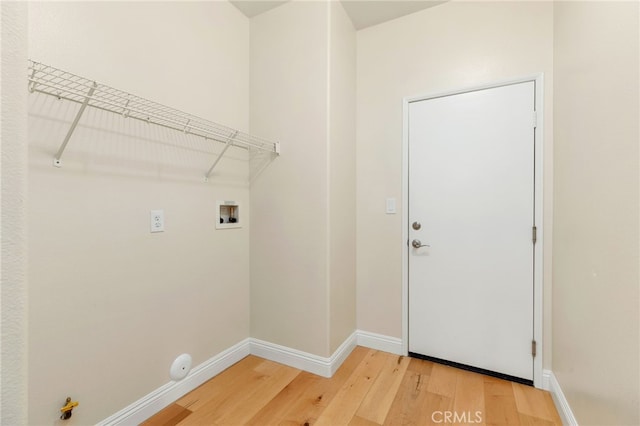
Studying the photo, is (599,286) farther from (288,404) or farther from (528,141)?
(288,404)

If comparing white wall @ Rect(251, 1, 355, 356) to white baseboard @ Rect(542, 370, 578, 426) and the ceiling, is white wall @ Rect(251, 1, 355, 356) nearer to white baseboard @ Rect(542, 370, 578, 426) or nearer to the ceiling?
the ceiling

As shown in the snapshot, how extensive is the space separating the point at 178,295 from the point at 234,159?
102 centimetres

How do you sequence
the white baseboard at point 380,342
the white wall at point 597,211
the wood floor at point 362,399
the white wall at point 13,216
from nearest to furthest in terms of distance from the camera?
1. the white wall at point 13,216
2. the white wall at point 597,211
3. the wood floor at point 362,399
4. the white baseboard at point 380,342

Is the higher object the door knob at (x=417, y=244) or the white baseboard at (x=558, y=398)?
the door knob at (x=417, y=244)

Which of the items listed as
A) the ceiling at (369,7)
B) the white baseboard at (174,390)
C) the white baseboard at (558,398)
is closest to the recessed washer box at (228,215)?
the white baseboard at (174,390)

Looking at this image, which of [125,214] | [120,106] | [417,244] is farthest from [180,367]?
[417,244]

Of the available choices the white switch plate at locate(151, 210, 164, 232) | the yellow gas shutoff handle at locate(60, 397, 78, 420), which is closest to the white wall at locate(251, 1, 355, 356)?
the white switch plate at locate(151, 210, 164, 232)

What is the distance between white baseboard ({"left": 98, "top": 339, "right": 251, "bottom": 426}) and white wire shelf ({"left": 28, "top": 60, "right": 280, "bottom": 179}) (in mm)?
1272

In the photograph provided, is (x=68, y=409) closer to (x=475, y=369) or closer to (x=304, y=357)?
(x=304, y=357)

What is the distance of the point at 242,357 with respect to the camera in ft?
7.08

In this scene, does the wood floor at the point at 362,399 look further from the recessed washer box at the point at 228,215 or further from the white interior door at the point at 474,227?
the recessed washer box at the point at 228,215

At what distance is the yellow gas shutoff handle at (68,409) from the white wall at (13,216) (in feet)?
3.93

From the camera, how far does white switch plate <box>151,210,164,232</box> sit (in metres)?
1.57

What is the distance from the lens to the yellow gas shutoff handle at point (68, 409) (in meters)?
1.22
